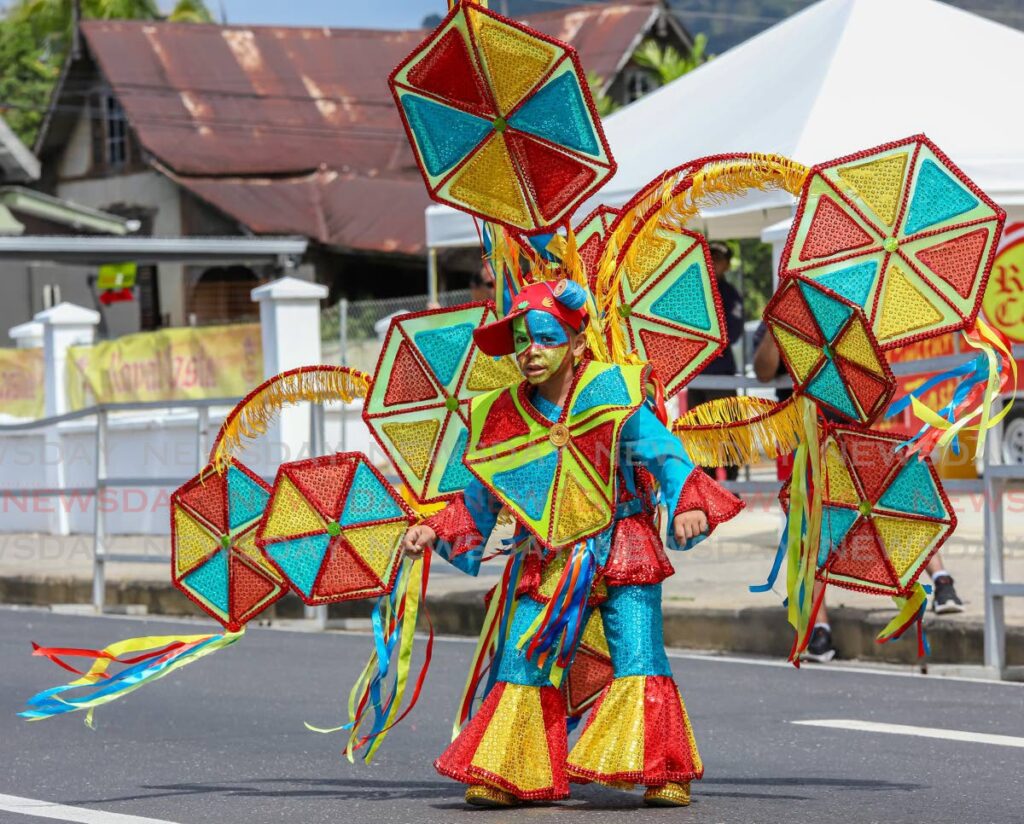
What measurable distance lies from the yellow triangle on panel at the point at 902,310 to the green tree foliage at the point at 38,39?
146 feet

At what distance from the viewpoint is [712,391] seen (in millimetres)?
11656

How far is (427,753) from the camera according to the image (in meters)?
6.94

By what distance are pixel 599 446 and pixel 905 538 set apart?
990 mm

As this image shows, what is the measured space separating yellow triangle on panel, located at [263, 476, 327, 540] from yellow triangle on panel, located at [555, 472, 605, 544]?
0.94 meters

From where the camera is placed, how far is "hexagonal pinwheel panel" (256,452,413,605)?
19.7 ft

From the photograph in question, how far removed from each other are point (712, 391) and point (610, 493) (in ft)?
20.7

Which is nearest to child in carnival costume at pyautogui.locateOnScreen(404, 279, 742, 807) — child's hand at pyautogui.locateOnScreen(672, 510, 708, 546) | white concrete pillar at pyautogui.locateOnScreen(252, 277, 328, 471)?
child's hand at pyautogui.locateOnScreen(672, 510, 708, 546)

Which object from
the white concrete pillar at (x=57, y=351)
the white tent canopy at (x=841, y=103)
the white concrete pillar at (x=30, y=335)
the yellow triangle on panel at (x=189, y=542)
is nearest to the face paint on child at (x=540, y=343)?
the yellow triangle on panel at (x=189, y=542)

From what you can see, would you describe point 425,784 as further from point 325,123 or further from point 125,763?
point 325,123

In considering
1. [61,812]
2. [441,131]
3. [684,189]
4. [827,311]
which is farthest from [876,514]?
[61,812]

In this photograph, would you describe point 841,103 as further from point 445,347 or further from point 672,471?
point 672,471

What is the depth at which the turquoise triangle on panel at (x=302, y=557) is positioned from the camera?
6051 millimetres

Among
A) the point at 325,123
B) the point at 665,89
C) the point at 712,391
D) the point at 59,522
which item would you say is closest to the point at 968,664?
the point at 712,391

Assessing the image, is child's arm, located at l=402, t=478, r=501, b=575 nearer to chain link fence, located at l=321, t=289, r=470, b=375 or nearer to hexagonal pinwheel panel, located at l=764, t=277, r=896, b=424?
hexagonal pinwheel panel, located at l=764, t=277, r=896, b=424
